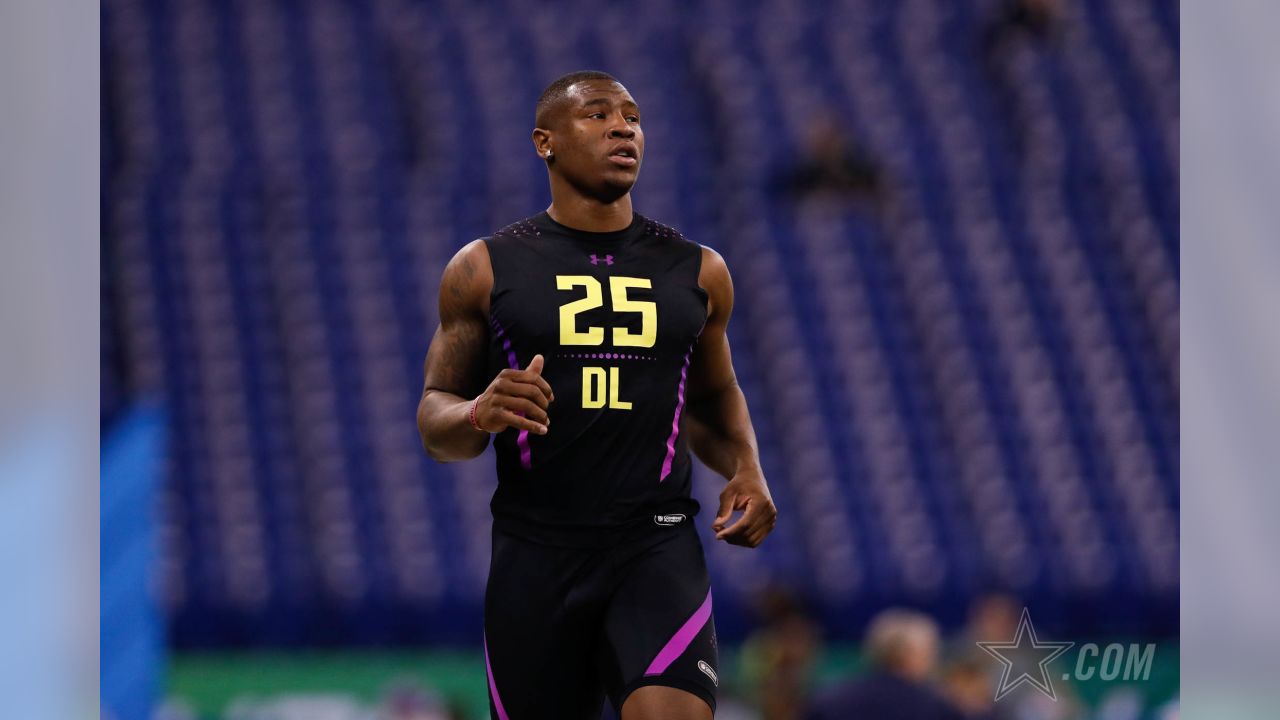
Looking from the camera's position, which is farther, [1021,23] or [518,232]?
[1021,23]

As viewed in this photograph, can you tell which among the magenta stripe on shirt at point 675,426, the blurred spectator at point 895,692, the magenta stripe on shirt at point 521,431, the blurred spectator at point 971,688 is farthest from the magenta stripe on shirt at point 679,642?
the blurred spectator at point 971,688

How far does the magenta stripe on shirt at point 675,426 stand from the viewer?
3.75m

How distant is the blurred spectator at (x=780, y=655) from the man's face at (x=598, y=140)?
4.08 meters

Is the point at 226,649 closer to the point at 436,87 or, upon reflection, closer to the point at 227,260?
the point at 227,260

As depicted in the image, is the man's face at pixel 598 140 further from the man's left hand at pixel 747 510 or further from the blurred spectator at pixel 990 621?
the blurred spectator at pixel 990 621

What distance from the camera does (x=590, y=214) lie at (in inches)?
153

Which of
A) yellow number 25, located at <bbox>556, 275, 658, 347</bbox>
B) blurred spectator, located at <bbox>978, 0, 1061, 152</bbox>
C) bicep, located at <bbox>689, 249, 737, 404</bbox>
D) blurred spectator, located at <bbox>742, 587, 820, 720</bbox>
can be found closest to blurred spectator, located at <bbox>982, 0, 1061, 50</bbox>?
blurred spectator, located at <bbox>978, 0, 1061, 152</bbox>

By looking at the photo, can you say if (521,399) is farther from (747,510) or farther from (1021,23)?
(1021,23)

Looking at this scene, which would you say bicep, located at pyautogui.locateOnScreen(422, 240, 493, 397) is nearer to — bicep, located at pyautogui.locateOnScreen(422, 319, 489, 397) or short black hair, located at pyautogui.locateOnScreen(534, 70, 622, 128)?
bicep, located at pyautogui.locateOnScreen(422, 319, 489, 397)

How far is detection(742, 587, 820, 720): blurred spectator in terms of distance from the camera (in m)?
7.37

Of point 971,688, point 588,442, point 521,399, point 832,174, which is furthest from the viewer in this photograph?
point 832,174

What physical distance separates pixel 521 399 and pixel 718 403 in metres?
0.83

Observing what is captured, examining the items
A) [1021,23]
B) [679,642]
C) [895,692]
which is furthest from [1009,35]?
[679,642]
